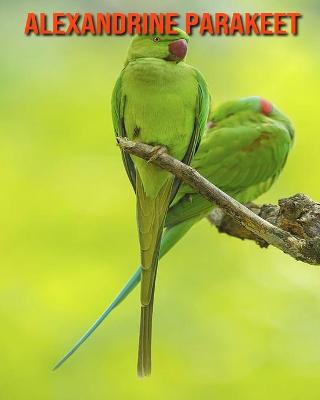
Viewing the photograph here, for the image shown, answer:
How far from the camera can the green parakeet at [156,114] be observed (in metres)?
2.29

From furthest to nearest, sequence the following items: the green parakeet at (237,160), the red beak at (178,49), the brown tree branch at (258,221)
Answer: the green parakeet at (237,160)
the red beak at (178,49)
the brown tree branch at (258,221)

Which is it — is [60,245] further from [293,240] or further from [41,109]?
[293,240]

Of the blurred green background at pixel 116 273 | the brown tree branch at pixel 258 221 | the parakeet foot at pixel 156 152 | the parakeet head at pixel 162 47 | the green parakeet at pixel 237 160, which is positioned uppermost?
the parakeet head at pixel 162 47

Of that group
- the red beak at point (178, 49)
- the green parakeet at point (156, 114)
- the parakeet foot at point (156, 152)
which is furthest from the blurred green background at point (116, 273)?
the red beak at point (178, 49)

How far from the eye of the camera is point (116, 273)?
3531 millimetres

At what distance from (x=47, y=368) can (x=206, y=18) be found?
165cm

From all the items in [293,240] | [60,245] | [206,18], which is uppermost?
[206,18]

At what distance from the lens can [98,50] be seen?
4387 millimetres

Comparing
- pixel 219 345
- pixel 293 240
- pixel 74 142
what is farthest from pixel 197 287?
pixel 293 240

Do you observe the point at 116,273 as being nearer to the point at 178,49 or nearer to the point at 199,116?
the point at 199,116

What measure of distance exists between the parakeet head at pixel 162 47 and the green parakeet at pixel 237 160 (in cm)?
73

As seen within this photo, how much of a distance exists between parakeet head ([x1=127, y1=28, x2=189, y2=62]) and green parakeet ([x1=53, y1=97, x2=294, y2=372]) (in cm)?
73

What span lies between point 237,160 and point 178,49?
894mm

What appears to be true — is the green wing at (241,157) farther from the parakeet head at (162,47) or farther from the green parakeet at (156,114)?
the parakeet head at (162,47)
